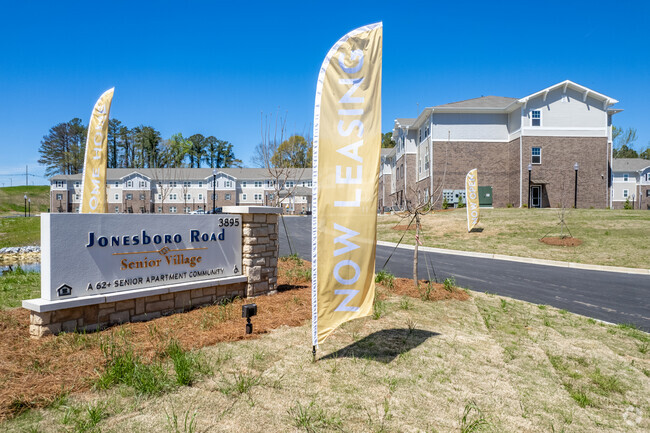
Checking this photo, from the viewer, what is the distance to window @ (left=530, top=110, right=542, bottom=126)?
32.8 m

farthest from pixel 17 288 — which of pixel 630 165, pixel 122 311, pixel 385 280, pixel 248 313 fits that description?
pixel 630 165

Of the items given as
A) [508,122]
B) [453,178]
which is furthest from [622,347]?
[508,122]

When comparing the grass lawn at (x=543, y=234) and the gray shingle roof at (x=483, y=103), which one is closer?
the grass lawn at (x=543, y=234)

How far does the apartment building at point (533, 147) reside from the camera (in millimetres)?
32688

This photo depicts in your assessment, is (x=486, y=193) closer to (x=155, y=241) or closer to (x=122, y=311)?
(x=155, y=241)

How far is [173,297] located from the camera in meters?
6.67

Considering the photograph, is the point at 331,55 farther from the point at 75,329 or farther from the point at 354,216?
the point at 75,329

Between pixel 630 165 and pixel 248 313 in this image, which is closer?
pixel 248 313

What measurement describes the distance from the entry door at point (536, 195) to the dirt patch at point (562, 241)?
595 inches

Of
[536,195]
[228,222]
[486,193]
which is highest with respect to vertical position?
[486,193]

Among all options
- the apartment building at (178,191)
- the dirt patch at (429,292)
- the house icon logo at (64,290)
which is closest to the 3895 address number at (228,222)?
the house icon logo at (64,290)

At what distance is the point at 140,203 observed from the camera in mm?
72000

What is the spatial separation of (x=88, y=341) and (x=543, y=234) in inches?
865

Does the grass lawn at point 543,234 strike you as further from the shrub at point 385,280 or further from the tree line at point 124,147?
the tree line at point 124,147
